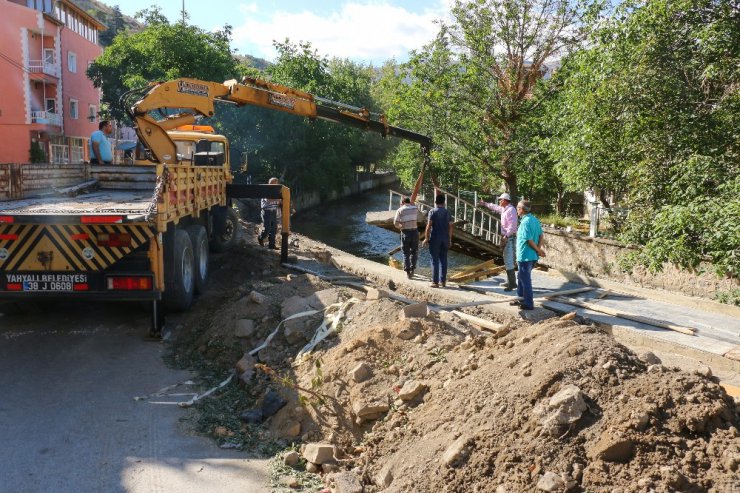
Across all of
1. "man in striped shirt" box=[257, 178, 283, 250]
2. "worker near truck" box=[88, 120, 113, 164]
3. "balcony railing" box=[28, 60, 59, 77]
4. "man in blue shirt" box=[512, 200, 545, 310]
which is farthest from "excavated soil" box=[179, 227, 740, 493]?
"balcony railing" box=[28, 60, 59, 77]

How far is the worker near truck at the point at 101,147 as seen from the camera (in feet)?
35.5

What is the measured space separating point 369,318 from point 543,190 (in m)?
19.4

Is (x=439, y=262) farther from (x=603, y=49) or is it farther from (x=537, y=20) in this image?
(x=537, y=20)

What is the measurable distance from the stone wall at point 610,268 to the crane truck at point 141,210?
5.51 m

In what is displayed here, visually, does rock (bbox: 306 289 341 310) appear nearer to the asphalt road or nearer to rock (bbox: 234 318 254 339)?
rock (bbox: 234 318 254 339)

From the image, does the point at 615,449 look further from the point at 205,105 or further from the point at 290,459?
the point at 205,105

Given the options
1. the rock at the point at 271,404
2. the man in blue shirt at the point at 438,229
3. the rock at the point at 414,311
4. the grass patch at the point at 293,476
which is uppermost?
the man in blue shirt at the point at 438,229

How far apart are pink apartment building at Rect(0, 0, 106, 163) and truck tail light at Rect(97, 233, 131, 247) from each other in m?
20.8

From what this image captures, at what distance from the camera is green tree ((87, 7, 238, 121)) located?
30.4m

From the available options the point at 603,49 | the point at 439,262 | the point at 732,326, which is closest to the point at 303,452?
the point at 439,262

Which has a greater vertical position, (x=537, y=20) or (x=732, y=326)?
(x=537, y=20)

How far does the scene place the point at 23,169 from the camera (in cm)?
892

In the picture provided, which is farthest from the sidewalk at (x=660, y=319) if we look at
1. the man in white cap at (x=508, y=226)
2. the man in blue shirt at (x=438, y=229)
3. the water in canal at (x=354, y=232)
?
the water in canal at (x=354, y=232)

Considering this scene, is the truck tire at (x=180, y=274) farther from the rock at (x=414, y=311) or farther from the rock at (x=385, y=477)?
the rock at (x=385, y=477)
